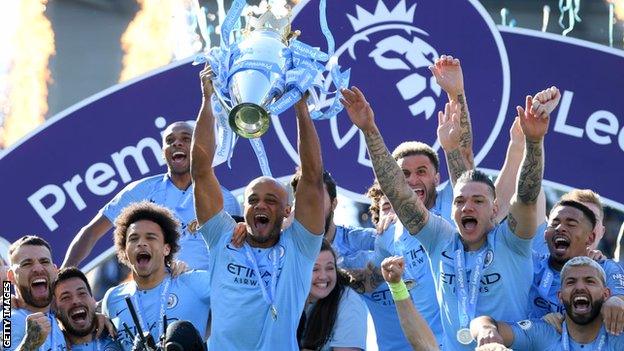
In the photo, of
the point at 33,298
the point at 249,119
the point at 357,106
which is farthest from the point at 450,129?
the point at 33,298

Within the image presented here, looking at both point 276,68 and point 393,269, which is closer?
point 276,68

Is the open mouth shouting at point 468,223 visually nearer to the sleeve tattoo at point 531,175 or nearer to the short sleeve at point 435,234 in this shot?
the short sleeve at point 435,234

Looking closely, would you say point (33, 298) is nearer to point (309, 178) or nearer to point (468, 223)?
point (309, 178)

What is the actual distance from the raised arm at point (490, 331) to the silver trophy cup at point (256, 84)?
1331mm

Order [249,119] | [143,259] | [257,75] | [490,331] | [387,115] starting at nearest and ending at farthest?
[249,119], [257,75], [490,331], [143,259], [387,115]

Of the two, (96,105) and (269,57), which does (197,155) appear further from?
(96,105)

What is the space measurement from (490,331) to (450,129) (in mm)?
1466

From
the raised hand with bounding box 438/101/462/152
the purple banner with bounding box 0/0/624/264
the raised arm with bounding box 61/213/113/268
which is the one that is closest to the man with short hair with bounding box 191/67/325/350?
the raised hand with bounding box 438/101/462/152

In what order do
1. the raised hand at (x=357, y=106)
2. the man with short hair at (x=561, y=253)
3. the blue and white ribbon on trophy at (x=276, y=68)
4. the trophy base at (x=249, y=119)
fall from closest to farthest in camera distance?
1. the trophy base at (x=249, y=119)
2. the blue and white ribbon on trophy at (x=276, y=68)
3. the raised hand at (x=357, y=106)
4. the man with short hair at (x=561, y=253)

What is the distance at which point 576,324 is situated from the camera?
7223 millimetres

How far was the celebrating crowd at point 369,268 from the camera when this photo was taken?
7121mm

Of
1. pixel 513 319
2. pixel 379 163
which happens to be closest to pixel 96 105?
pixel 379 163

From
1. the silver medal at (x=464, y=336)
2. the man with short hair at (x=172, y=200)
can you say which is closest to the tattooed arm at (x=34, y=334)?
the man with short hair at (x=172, y=200)

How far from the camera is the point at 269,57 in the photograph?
6668 millimetres
